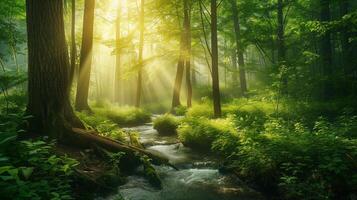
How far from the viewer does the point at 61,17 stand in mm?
7547

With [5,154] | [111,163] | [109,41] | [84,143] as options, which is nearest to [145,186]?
[111,163]

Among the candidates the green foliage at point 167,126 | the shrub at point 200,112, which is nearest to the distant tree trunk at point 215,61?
the shrub at point 200,112

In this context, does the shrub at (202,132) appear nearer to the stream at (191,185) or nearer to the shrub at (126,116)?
the stream at (191,185)

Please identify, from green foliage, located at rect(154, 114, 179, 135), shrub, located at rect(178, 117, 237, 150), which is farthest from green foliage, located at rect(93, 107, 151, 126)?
shrub, located at rect(178, 117, 237, 150)

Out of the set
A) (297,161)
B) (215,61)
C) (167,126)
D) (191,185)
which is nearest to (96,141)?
(191,185)

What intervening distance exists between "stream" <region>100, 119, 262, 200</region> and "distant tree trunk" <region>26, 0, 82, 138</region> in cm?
233

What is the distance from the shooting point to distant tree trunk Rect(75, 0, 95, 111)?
15773mm

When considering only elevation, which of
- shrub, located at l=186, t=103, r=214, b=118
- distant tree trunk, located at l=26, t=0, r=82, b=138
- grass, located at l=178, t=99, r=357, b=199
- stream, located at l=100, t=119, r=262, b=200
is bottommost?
stream, located at l=100, t=119, r=262, b=200

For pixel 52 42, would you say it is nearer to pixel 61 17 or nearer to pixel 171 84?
pixel 61 17

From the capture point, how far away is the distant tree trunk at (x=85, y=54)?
1577 cm

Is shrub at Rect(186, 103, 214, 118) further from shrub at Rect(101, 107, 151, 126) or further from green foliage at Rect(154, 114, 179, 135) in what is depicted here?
shrub at Rect(101, 107, 151, 126)

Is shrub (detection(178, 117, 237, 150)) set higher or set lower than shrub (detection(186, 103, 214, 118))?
lower

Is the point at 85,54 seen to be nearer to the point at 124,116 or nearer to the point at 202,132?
the point at 124,116

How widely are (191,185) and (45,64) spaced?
4.45m
